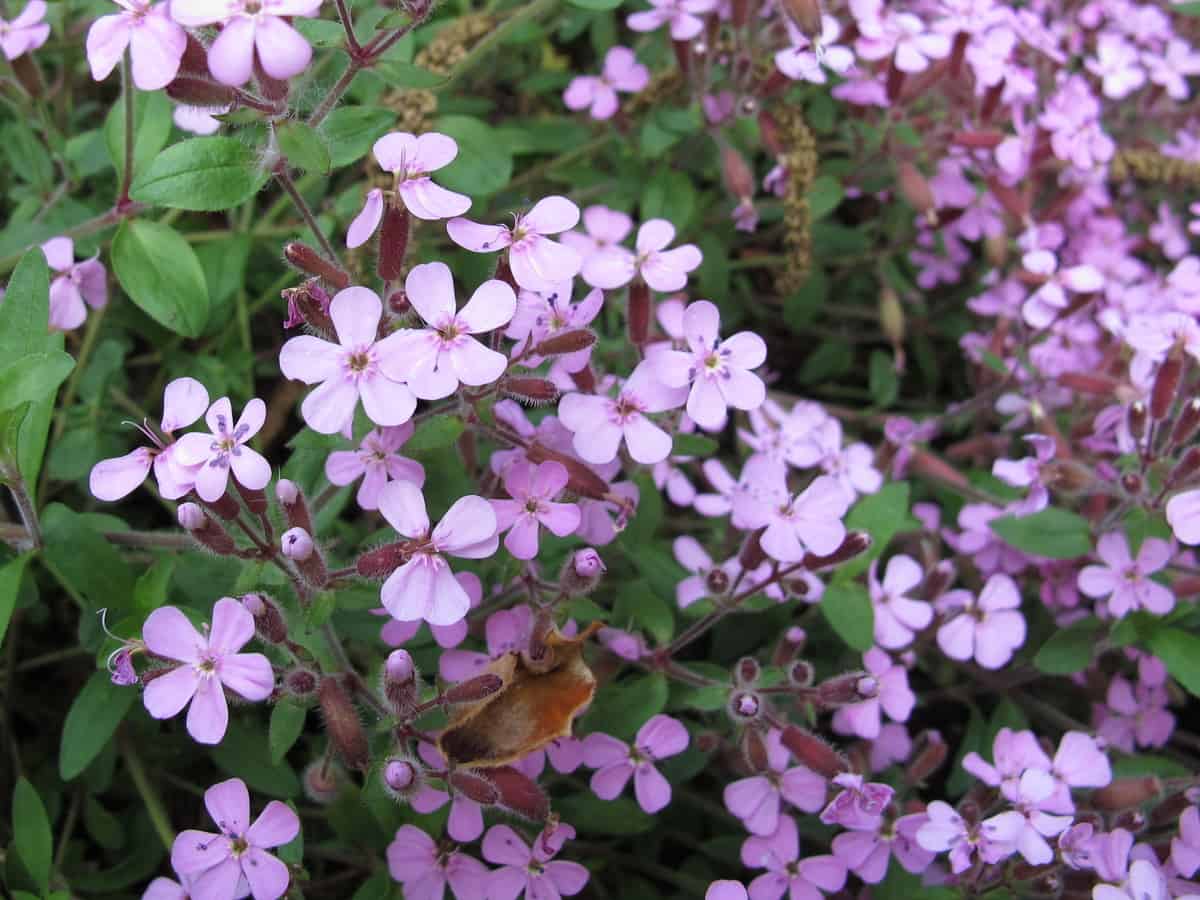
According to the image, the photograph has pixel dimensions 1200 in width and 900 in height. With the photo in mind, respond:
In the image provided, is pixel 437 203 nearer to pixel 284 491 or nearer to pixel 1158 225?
pixel 284 491

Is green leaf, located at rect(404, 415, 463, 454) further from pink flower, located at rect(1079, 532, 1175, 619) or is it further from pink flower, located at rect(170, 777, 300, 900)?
pink flower, located at rect(1079, 532, 1175, 619)

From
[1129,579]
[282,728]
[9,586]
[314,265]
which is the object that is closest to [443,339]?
[314,265]

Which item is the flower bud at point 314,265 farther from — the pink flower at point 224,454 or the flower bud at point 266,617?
the flower bud at point 266,617

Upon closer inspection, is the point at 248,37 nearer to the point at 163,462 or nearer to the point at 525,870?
the point at 163,462

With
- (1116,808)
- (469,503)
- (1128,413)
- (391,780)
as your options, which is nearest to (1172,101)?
(1128,413)

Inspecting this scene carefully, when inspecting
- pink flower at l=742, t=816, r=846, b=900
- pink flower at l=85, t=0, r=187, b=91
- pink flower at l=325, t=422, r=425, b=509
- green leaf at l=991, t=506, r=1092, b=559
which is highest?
pink flower at l=85, t=0, r=187, b=91

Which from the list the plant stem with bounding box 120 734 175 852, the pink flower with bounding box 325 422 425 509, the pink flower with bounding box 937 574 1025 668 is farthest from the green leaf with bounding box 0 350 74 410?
the pink flower with bounding box 937 574 1025 668
